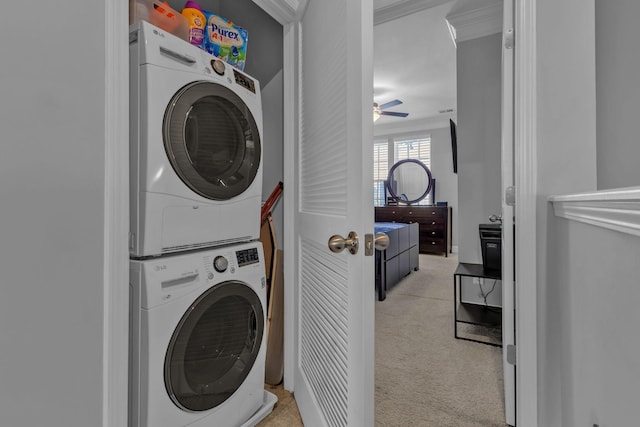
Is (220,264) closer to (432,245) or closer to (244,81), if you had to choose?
(244,81)

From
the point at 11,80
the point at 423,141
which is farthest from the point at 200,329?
the point at 423,141

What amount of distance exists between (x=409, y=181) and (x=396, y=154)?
0.67m

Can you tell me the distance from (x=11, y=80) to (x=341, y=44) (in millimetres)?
851

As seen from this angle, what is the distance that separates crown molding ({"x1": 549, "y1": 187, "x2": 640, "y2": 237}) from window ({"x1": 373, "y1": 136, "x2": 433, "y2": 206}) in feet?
18.7

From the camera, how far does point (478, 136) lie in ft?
9.00

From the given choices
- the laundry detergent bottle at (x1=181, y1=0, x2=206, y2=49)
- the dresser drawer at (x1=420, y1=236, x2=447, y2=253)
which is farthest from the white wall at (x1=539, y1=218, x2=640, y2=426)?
the dresser drawer at (x1=420, y1=236, x2=447, y2=253)

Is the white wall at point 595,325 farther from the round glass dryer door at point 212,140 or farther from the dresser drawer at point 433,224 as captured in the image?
the dresser drawer at point 433,224

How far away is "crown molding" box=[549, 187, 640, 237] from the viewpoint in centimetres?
46

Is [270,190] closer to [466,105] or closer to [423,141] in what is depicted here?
[466,105]

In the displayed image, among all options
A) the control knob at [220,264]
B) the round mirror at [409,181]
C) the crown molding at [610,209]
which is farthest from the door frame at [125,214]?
the round mirror at [409,181]

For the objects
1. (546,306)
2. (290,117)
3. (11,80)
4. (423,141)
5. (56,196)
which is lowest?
(546,306)

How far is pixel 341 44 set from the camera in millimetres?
1001

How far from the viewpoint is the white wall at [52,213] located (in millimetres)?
671

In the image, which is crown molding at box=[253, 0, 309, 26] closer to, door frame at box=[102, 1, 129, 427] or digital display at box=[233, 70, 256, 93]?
digital display at box=[233, 70, 256, 93]
